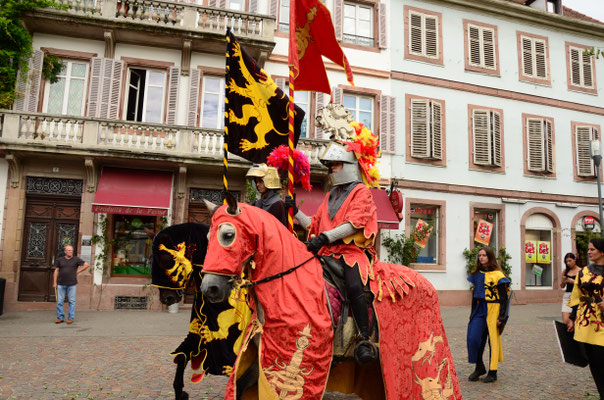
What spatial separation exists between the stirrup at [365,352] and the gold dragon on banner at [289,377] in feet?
1.63

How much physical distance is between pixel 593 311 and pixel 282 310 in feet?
12.9

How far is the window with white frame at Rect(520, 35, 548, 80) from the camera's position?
685 inches

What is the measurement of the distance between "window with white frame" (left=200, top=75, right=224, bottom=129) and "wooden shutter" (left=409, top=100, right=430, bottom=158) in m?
6.73

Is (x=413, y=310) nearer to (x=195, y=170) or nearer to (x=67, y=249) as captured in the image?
(x=67, y=249)

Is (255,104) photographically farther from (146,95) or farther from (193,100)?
(146,95)

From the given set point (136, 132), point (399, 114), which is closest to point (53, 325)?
point (136, 132)

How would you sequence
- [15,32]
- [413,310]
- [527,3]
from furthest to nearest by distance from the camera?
[527,3]
[15,32]
[413,310]

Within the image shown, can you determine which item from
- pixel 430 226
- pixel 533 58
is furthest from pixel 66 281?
pixel 533 58

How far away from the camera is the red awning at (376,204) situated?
13.6m

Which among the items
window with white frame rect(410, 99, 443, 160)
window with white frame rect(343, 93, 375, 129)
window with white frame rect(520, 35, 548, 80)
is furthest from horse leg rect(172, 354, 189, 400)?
window with white frame rect(520, 35, 548, 80)

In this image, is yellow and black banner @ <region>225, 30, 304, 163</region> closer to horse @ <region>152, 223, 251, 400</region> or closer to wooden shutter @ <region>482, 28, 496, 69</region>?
horse @ <region>152, 223, 251, 400</region>

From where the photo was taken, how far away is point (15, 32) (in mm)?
12250

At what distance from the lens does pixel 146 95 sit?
13.9 meters

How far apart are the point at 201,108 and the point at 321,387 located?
12.3 meters
